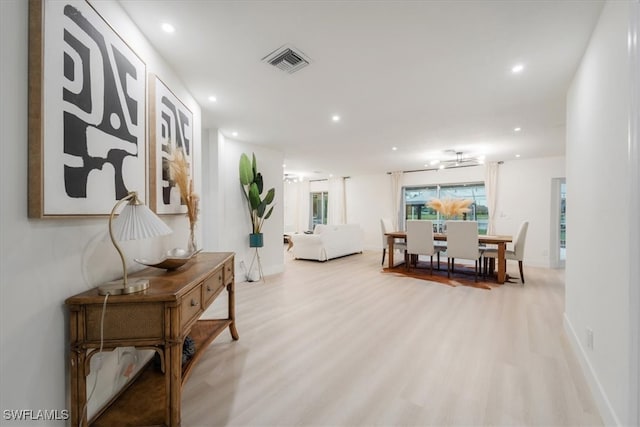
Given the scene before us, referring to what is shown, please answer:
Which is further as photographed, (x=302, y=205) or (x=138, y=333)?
(x=302, y=205)

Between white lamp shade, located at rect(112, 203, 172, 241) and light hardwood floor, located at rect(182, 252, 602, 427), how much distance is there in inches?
43.3

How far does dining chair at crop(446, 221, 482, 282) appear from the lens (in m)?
4.49

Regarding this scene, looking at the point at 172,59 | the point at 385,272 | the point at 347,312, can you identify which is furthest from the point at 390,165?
the point at 172,59

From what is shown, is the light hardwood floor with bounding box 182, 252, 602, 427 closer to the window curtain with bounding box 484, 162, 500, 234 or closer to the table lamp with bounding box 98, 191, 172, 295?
the table lamp with bounding box 98, 191, 172, 295

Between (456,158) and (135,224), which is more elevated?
(456,158)

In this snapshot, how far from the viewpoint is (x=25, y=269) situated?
1033mm

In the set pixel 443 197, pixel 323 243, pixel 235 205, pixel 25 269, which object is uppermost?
pixel 443 197

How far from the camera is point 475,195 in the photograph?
279 inches

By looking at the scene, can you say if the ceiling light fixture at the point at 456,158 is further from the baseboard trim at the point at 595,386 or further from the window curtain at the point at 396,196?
the baseboard trim at the point at 595,386

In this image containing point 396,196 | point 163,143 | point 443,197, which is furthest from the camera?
point 396,196

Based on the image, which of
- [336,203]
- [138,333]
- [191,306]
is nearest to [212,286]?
[191,306]

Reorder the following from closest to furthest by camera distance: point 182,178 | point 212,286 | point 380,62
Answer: point 212,286 < point 182,178 < point 380,62

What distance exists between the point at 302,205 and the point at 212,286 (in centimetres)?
854

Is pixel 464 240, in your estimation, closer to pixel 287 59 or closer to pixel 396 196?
pixel 396 196
